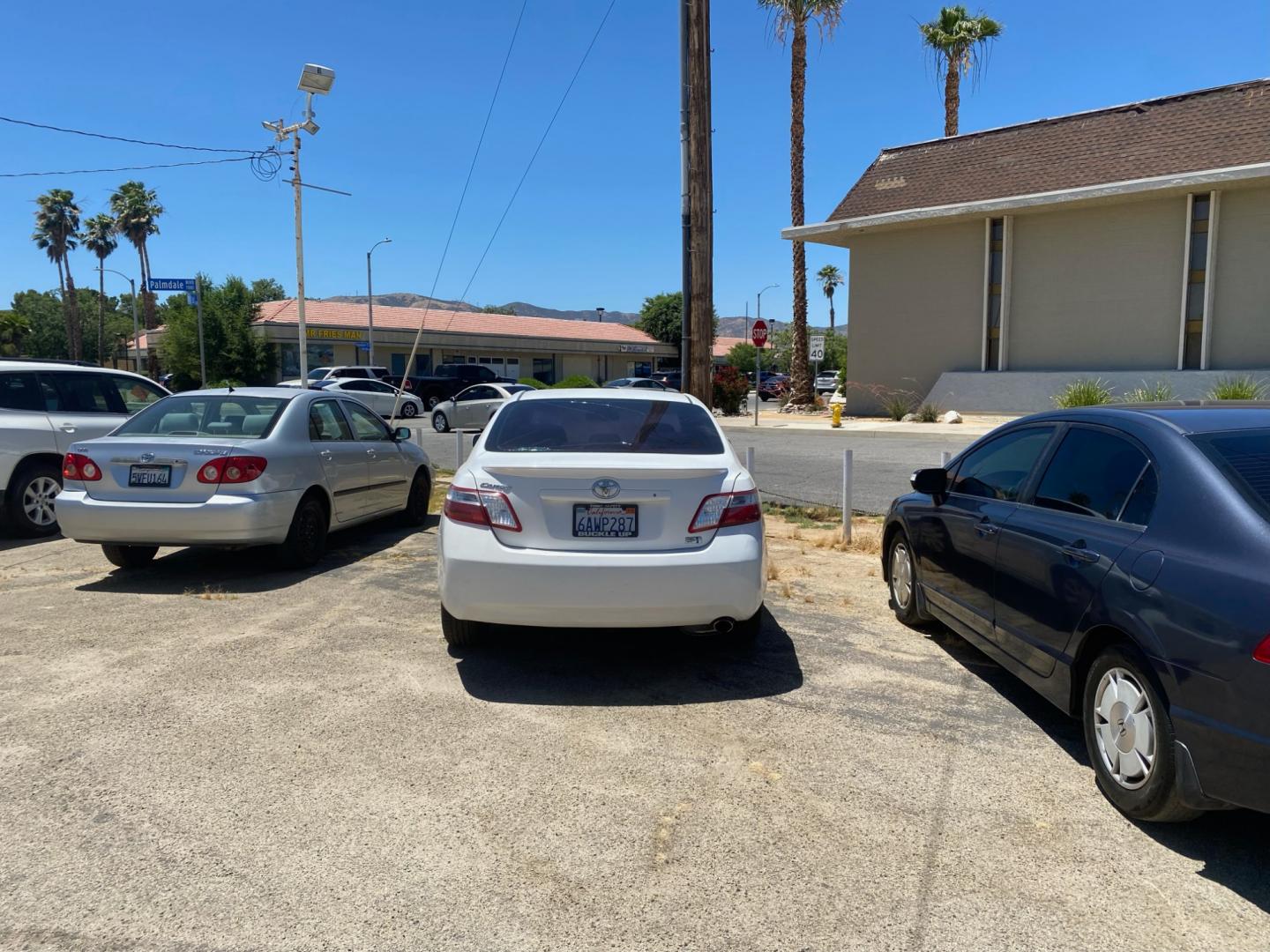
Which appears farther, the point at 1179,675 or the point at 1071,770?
the point at 1071,770

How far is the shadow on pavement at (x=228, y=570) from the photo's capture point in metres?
6.92

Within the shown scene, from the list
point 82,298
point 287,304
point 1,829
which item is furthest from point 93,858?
point 82,298

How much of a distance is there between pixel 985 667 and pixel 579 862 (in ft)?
10.1

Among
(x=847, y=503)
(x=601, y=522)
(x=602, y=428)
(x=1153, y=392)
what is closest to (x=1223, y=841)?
(x=601, y=522)

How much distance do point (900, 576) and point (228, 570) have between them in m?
5.22

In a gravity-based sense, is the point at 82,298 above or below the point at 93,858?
above

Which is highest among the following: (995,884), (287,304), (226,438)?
(287,304)

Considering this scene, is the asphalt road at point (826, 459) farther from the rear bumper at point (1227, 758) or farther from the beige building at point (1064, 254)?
the rear bumper at point (1227, 758)

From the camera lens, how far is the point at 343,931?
108 inches

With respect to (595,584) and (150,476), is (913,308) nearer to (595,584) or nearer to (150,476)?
(150,476)

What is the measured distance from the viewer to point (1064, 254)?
2509 centimetres

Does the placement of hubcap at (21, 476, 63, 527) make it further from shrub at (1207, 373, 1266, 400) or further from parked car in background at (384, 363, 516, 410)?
parked car in background at (384, 363, 516, 410)

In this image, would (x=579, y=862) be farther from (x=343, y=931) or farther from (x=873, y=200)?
(x=873, y=200)

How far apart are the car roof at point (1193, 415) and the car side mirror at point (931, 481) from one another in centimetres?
106
